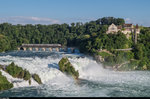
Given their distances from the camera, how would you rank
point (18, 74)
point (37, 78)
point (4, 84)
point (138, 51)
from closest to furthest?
point (4, 84), point (37, 78), point (18, 74), point (138, 51)

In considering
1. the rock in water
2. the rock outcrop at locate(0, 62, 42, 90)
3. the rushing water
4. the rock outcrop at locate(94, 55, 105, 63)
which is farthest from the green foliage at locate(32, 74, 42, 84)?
the rock outcrop at locate(94, 55, 105, 63)

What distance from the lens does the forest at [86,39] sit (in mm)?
53938

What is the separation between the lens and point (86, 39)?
71.5 meters

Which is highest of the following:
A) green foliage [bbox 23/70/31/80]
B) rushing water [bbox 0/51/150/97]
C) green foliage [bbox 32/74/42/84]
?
green foliage [bbox 23/70/31/80]

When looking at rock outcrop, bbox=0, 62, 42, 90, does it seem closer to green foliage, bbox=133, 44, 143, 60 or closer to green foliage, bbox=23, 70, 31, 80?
green foliage, bbox=23, 70, 31, 80

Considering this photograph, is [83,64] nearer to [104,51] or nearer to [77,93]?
[104,51]

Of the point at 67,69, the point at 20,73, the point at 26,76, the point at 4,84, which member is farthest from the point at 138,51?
the point at 4,84

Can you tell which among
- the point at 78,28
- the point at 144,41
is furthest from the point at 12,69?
the point at 78,28

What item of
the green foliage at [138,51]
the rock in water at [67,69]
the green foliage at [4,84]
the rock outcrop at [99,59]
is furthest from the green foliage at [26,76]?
the green foliage at [138,51]

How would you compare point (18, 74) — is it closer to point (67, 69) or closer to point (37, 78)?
point (37, 78)

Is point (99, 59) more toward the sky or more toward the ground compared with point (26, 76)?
more toward the ground

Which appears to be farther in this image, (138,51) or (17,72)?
(138,51)

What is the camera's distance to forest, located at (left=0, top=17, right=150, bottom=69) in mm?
53938

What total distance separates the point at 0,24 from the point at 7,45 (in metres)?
46.5
